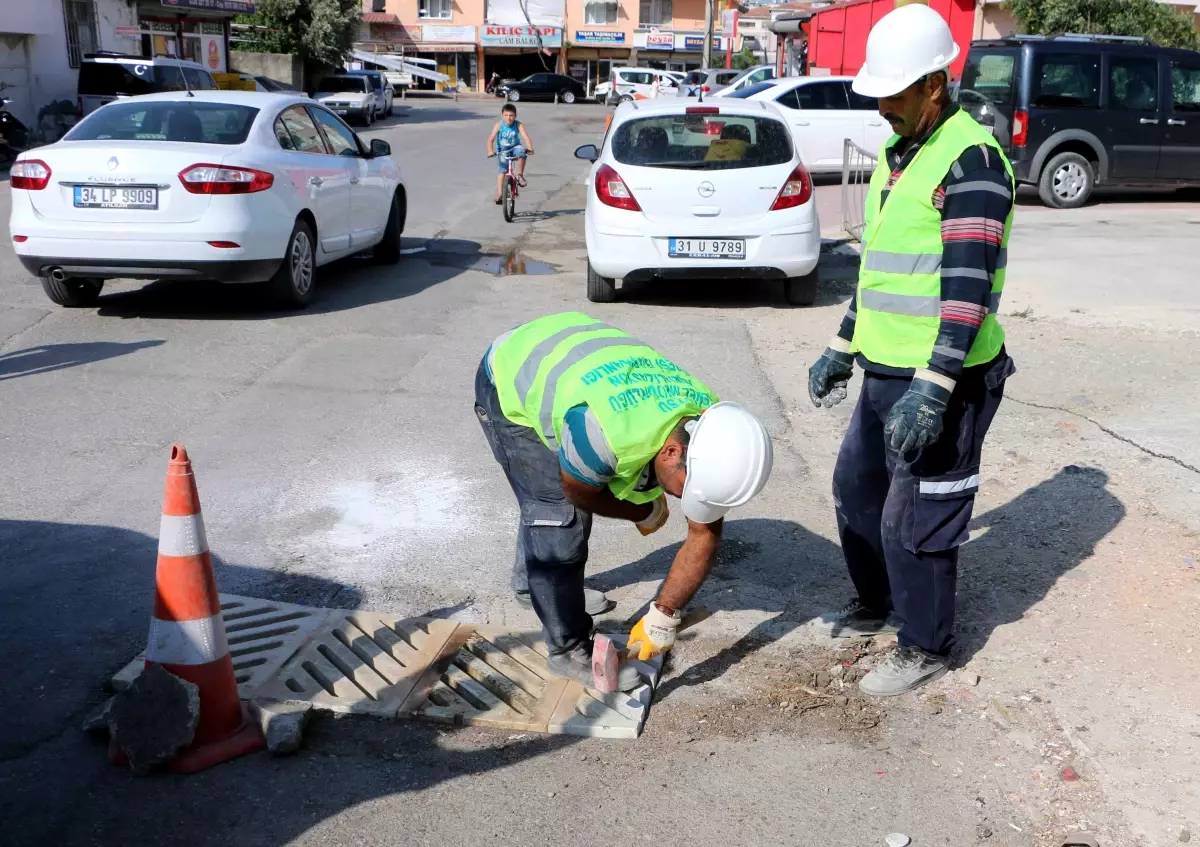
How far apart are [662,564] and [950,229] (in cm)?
198

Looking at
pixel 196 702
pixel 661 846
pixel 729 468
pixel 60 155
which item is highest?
pixel 60 155

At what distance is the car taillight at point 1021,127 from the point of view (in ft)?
50.5

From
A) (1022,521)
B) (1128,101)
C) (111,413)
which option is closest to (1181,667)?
(1022,521)

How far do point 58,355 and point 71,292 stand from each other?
1.55 metres

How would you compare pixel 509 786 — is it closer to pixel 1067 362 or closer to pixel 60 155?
pixel 1067 362

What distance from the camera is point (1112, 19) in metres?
28.5

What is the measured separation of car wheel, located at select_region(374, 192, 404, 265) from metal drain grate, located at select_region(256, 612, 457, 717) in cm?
774

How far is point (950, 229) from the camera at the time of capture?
11.3 ft

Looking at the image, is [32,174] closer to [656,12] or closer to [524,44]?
[524,44]

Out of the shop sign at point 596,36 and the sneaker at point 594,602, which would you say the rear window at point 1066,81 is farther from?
the shop sign at point 596,36

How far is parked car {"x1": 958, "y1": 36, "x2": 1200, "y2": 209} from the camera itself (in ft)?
50.7

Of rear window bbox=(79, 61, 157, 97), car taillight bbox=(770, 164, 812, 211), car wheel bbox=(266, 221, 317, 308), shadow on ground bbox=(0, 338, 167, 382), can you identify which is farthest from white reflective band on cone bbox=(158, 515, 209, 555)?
rear window bbox=(79, 61, 157, 97)

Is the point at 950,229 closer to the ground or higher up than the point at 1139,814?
higher up

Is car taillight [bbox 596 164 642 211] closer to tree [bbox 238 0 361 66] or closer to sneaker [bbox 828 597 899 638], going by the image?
sneaker [bbox 828 597 899 638]
